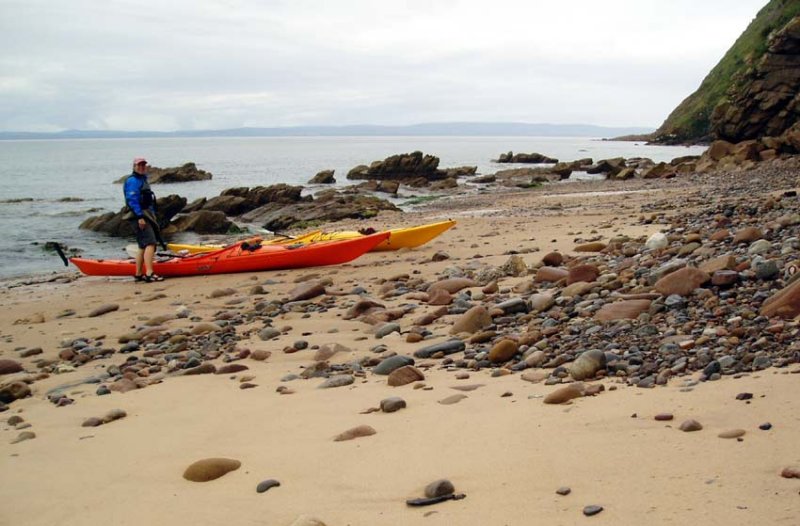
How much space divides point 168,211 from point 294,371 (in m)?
21.6

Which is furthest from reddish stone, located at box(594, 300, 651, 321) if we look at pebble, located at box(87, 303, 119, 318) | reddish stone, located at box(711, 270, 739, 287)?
pebble, located at box(87, 303, 119, 318)

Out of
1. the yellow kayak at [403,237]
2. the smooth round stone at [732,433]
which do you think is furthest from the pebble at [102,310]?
the smooth round stone at [732,433]

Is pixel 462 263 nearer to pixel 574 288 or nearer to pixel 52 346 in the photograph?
pixel 574 288

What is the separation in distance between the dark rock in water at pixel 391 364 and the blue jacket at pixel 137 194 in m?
8.32

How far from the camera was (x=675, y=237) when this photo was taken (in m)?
8.50

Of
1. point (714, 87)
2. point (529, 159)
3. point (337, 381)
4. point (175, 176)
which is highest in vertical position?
point (714, 87)

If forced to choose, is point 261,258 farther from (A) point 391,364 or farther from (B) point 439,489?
(B) point 439,489

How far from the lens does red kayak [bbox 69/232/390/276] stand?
12414 millimetres

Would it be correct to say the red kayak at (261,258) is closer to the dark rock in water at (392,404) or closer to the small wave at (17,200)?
the dark rock in water at (392,404)

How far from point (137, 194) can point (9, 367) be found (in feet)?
19.2

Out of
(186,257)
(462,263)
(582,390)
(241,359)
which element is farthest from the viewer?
(186,257)

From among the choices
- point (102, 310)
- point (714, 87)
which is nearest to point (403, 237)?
point (102, 310)

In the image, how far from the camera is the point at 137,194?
12.2 metres

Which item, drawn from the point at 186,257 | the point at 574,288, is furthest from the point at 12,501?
the point at 186,257
